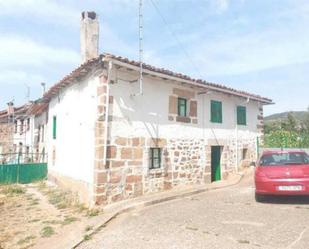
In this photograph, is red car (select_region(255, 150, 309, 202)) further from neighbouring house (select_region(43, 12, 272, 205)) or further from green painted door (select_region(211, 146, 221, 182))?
green painted door (select_region(211, 146, 221, 182))

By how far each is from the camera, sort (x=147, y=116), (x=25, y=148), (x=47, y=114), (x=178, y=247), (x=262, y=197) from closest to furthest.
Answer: (x=178, y=247)
(x=262, y=197)
(x=147, y=116)
(x=47, y=114)
(x=25, y=148)

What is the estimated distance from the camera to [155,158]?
12.5 metres

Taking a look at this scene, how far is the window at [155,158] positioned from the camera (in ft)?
40.6

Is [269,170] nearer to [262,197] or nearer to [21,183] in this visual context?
[262,197]

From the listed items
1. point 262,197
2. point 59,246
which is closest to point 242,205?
point 262,197

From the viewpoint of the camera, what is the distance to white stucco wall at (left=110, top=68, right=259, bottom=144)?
11314mm

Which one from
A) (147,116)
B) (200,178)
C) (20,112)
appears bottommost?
(200,178)

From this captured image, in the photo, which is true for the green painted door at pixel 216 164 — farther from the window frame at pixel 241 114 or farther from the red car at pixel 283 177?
the red car at pixel 283 177

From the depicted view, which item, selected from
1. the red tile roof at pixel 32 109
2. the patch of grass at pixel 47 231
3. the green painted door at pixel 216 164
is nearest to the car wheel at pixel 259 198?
the green painted door at pixel 216 164

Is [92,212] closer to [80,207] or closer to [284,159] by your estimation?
[80,207]

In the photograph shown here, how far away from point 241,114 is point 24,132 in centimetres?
1576

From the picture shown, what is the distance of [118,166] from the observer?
36.2 ft

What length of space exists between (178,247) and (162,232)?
1.06m

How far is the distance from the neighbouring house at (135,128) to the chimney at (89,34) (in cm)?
4
